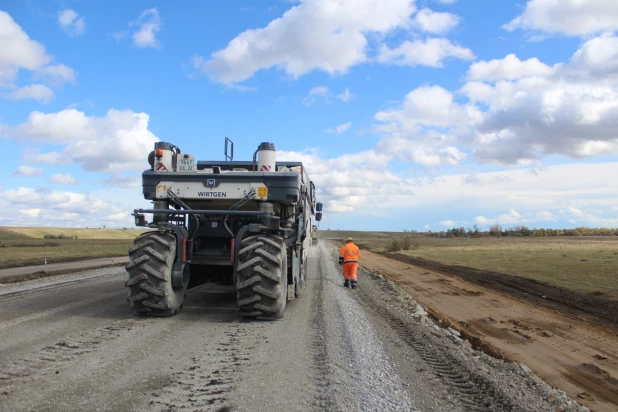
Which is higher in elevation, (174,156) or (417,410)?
(174,156)

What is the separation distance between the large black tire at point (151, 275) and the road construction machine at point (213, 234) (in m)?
0.02

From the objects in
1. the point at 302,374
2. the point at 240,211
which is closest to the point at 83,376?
the point at 302,374

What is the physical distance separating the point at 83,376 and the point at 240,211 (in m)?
4.34

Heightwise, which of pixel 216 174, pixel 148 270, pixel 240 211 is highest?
pixel 216 174

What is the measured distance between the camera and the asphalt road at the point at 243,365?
15.0 ft

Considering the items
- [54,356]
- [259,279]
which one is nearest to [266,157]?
[259,279]

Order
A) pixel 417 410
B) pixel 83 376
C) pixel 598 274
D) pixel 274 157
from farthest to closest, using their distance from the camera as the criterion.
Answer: pixel 598 274 < pixel 274 157 < pixel 83 376 < pixel 417 410

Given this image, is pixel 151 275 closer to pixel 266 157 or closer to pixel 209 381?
pixel 266 157

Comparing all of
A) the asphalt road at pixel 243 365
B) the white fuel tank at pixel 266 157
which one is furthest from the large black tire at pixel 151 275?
the white fuel tank at pixel 266 157

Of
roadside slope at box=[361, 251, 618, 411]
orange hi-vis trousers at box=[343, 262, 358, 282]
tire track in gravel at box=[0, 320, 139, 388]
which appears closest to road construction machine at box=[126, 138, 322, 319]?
tire track in gravel at box=[0, 320, 139, 388]

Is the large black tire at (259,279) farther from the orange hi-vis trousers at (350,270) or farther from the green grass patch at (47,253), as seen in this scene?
the green grass patch at (47,253)

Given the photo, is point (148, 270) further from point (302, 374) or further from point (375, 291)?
point (375, 291)

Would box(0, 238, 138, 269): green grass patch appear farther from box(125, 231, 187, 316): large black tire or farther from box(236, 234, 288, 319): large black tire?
box(236, 234, 288, 319): large black tire

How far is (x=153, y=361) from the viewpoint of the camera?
5.83 metres
